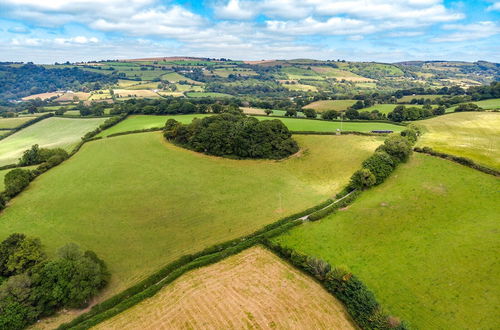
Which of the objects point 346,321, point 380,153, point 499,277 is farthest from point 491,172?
point 346,321

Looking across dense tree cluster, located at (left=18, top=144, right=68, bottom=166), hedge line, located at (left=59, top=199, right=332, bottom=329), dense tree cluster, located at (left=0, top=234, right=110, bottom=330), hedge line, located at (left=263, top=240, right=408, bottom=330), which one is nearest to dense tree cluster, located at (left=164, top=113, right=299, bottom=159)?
hedge line, located at (left=59, top=199, right=332, bottom=329)

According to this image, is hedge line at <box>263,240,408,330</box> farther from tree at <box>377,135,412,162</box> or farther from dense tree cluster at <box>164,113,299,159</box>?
tree at <box>377,135,412,162</box>

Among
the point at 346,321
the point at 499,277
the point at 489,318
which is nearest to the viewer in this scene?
the point at 489,318

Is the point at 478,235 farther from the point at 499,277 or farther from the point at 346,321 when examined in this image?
the point at 346,321

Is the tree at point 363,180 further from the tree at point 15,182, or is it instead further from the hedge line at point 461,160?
the tree at point 15,182

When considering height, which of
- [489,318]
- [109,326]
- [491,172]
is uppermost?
[491,172]
